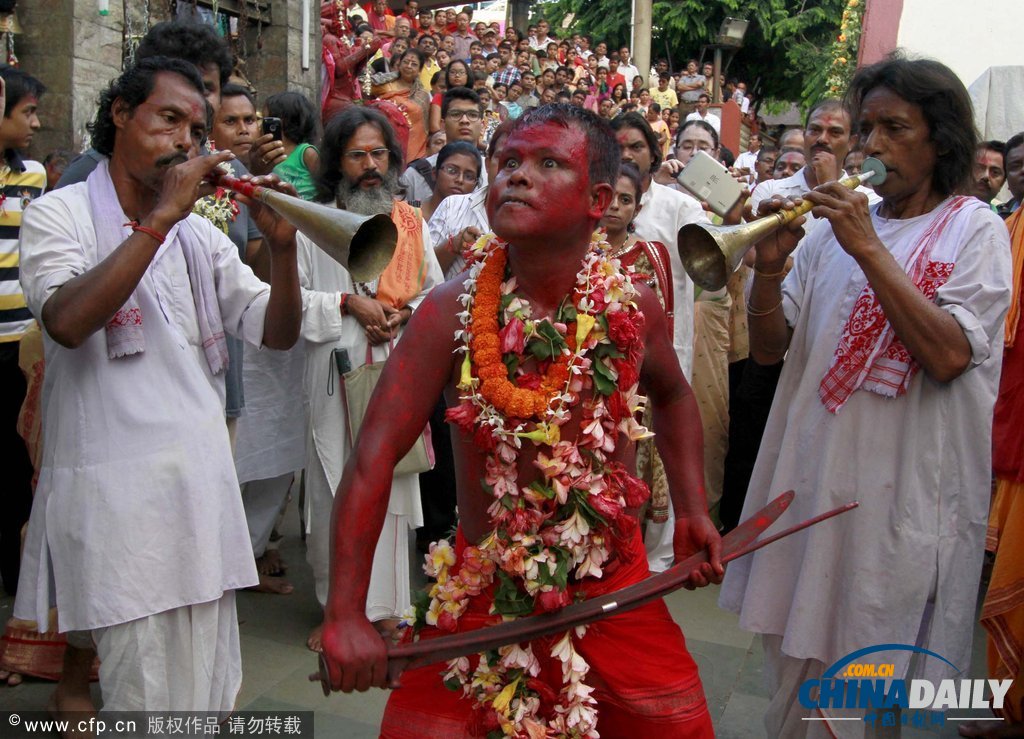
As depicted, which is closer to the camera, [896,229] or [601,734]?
[601,734]

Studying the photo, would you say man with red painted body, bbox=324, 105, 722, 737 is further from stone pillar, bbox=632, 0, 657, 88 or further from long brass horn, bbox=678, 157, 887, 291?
stone pillar, bbox=632, 0, 657, 88

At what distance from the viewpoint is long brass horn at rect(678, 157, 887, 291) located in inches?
110

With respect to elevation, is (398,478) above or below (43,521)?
below

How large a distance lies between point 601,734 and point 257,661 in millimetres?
2332

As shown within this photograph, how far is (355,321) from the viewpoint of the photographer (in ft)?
14.6

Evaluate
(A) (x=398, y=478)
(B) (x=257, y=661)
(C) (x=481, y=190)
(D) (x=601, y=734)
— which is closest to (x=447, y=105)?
(C) (x=481, y=190)

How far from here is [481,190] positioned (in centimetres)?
549

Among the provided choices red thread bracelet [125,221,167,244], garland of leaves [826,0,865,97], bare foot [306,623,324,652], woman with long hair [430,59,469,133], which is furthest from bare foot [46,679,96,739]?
garland of leaves [826,0,865,97]

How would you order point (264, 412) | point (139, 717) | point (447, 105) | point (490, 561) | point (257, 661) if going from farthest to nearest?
point (447, 105), point (264, 412), point (257, 661), point (139, 717), point (490, 561)

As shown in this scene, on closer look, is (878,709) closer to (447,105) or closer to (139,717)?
(139,717)

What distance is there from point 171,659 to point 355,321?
1908 mm

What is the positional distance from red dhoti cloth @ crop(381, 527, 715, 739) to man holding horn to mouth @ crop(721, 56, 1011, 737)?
0.84 meters

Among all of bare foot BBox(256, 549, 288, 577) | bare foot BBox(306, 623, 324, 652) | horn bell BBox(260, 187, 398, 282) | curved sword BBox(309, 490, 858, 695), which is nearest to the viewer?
curved sword BBox(309, 490, 858, 695)

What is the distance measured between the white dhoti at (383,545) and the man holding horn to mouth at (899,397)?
183 centimetres
